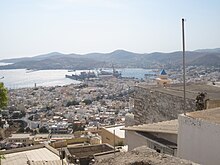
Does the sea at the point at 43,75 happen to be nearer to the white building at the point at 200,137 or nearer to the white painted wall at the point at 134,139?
the white painted wall at the point at 134,139

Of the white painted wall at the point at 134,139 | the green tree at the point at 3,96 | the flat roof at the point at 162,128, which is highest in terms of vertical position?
the green tree at the point at 3,96

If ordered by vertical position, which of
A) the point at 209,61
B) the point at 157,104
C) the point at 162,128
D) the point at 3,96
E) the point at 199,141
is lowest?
the point at 157,104

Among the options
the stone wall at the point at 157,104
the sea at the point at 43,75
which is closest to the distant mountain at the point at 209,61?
the sea at the point at 43,75

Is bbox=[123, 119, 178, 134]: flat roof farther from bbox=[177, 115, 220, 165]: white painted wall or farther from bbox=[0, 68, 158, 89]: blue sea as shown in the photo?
bbox=[0, 68, 158, 89]: blue sea

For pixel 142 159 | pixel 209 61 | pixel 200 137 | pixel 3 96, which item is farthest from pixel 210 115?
pixel 209 61

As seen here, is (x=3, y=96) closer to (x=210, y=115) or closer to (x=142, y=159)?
(x=210, y=115)

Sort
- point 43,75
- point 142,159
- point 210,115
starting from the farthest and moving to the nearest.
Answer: point 43,75
point 210,115
point 142,159

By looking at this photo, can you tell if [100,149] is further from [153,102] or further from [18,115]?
[18,115]
